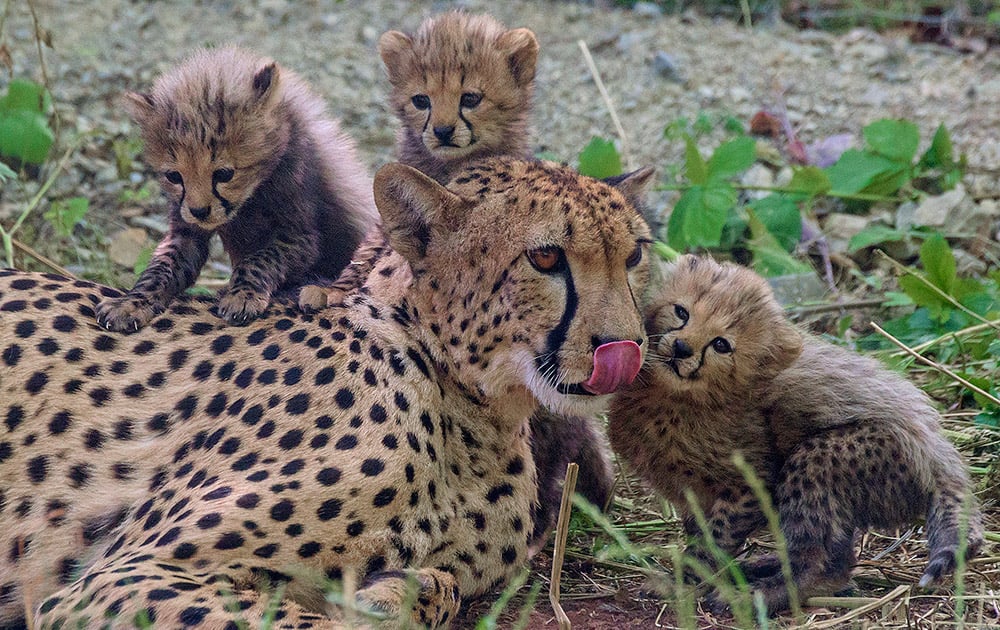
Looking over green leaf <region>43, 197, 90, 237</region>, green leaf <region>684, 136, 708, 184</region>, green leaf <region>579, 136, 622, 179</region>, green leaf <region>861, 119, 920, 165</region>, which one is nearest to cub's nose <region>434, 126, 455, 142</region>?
green leaf <region>579, 136, 622, 179</region>

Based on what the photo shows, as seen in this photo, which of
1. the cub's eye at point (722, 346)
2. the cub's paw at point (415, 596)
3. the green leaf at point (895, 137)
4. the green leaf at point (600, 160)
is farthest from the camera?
the green leaf at point (895, 137)

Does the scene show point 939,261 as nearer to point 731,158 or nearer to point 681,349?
point 731,158

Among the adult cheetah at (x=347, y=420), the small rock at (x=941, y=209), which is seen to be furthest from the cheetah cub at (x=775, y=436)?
the small rock at (x=941, y=209)

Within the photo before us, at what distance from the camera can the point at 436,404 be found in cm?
310

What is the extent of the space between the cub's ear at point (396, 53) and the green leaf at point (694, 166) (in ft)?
4.39

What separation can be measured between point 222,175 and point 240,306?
414mm

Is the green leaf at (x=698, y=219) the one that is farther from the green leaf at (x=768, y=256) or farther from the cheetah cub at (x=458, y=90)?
the cheetah cub at (x=458, y=90)

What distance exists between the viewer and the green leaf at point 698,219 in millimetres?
4996

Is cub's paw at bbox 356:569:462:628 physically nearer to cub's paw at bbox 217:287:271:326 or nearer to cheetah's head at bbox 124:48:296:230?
cub's paw at bbox 217:287:271:326

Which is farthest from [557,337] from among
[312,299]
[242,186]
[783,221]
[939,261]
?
[783,221]

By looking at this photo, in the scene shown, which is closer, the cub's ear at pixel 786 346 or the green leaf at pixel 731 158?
the cub's ear at pixel 786 346

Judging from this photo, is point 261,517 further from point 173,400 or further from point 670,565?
point 670,565

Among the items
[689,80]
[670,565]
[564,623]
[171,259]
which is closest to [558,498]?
[670,565]

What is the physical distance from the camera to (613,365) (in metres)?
2.85
